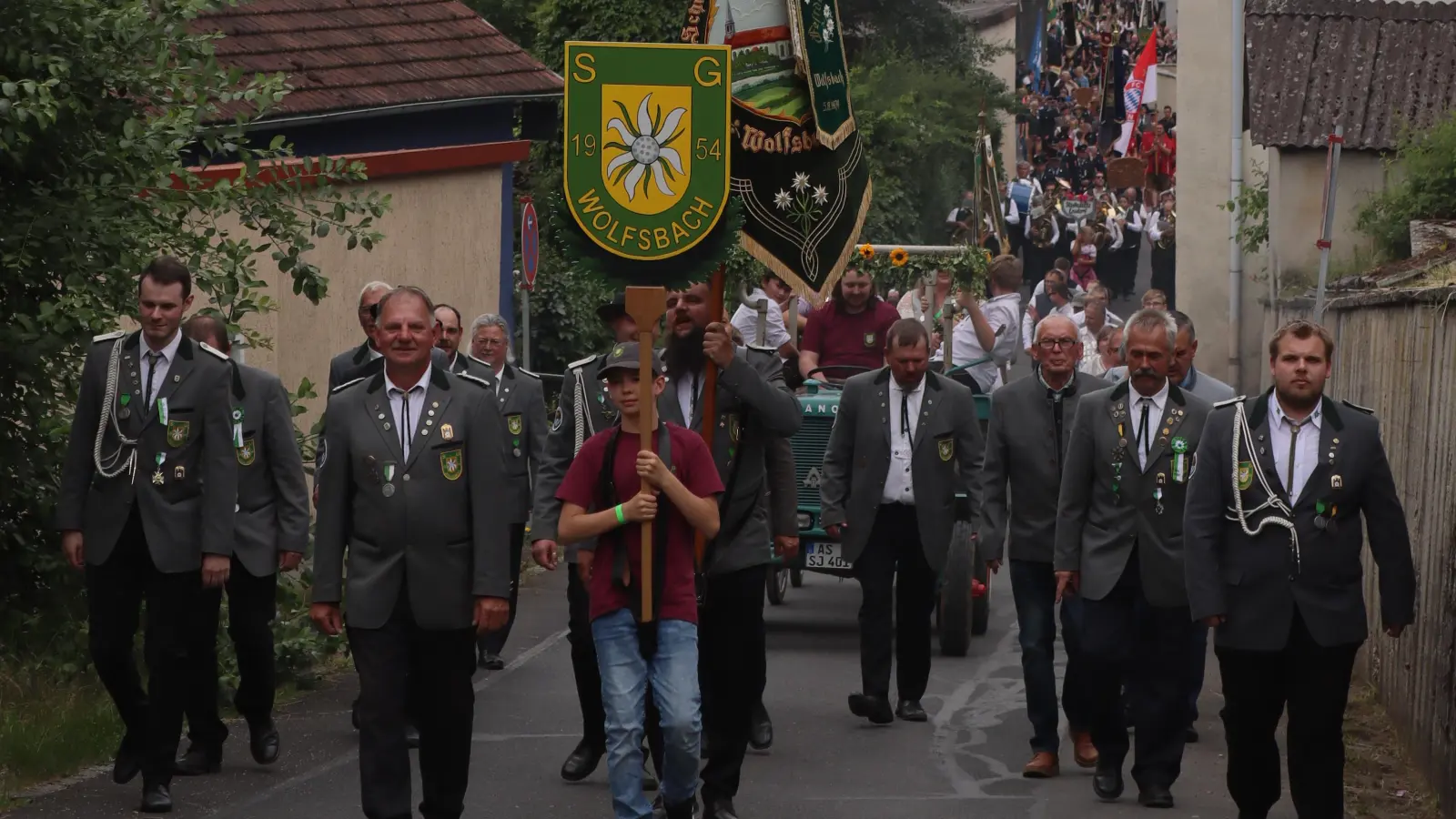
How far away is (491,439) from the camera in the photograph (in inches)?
301

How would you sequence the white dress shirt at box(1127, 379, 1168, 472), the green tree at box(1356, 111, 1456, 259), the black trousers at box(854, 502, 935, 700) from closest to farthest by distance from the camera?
the white dress shirt at box(1127, 379, 1168, 472)
the black trousers at box(854, 502, 935, 700)
the green tree at box(1356, 111, 1456, 259)

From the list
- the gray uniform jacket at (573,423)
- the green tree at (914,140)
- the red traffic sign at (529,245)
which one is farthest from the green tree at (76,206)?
the green tree at (914,140)

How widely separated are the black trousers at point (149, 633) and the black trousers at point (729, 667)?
2114mm

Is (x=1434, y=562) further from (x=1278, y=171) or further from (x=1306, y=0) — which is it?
(x=1306, y=0)

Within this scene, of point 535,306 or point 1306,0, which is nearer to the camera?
point 535,306

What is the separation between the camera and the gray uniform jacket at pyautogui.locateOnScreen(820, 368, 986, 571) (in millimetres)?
11289

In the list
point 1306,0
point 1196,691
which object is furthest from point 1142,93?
point 1196,691

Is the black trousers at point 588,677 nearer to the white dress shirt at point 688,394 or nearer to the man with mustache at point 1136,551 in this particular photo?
the white dress shirt at point 688,394

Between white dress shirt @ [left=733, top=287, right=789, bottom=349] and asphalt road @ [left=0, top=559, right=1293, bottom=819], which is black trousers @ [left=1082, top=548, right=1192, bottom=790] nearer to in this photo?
asphalt road @ [left=0, top=559, right=1293, bottom=819]

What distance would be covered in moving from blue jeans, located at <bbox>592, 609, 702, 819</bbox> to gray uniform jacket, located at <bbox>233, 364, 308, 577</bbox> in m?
2.18

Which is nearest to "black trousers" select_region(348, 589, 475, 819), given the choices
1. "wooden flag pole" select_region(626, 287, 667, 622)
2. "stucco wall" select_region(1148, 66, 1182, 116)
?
"wooden flag pole" select_region(626, 287, 667, 622)

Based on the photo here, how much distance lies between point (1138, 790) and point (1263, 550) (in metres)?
1.94

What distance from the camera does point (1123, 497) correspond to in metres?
9.45

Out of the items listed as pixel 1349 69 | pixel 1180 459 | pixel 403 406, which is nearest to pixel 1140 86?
pixel 1349 69
